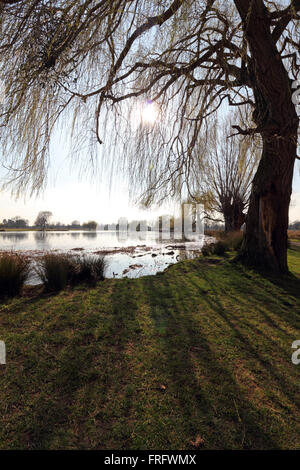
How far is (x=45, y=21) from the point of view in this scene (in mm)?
1971

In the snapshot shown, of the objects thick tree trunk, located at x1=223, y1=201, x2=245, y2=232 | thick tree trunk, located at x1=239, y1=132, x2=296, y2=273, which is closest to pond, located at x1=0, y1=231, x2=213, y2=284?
thick tree trunk, located at x1=223, y1=201, x2=245, y2=232

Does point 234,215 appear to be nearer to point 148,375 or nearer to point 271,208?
point 271,208

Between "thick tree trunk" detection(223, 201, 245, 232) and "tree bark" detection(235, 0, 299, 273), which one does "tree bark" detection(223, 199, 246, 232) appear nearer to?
"thick tree trunk" detection(223, 201, 245, 232)

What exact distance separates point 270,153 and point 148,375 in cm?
509

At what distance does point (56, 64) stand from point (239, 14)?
3226mm

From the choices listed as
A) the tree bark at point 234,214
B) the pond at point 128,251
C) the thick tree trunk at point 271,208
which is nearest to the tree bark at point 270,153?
the thick tree trunk at point 271,208

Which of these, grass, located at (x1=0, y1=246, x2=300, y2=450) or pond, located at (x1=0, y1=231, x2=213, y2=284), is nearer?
grass, located at (x1=0, y1=246, x2=300, y2=450)

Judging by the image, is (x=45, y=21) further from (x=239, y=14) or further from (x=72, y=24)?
(x=239, y=14)

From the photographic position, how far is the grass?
1251mm

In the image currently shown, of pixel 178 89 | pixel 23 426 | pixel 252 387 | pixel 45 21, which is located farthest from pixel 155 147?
pixel 23 426

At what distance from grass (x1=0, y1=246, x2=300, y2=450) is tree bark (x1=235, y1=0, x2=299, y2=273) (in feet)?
6.83

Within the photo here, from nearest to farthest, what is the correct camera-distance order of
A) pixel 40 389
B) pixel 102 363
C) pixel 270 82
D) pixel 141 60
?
pixel 40 389 < pixel 102 363 < pixel 141 60 < pixel 270 82
